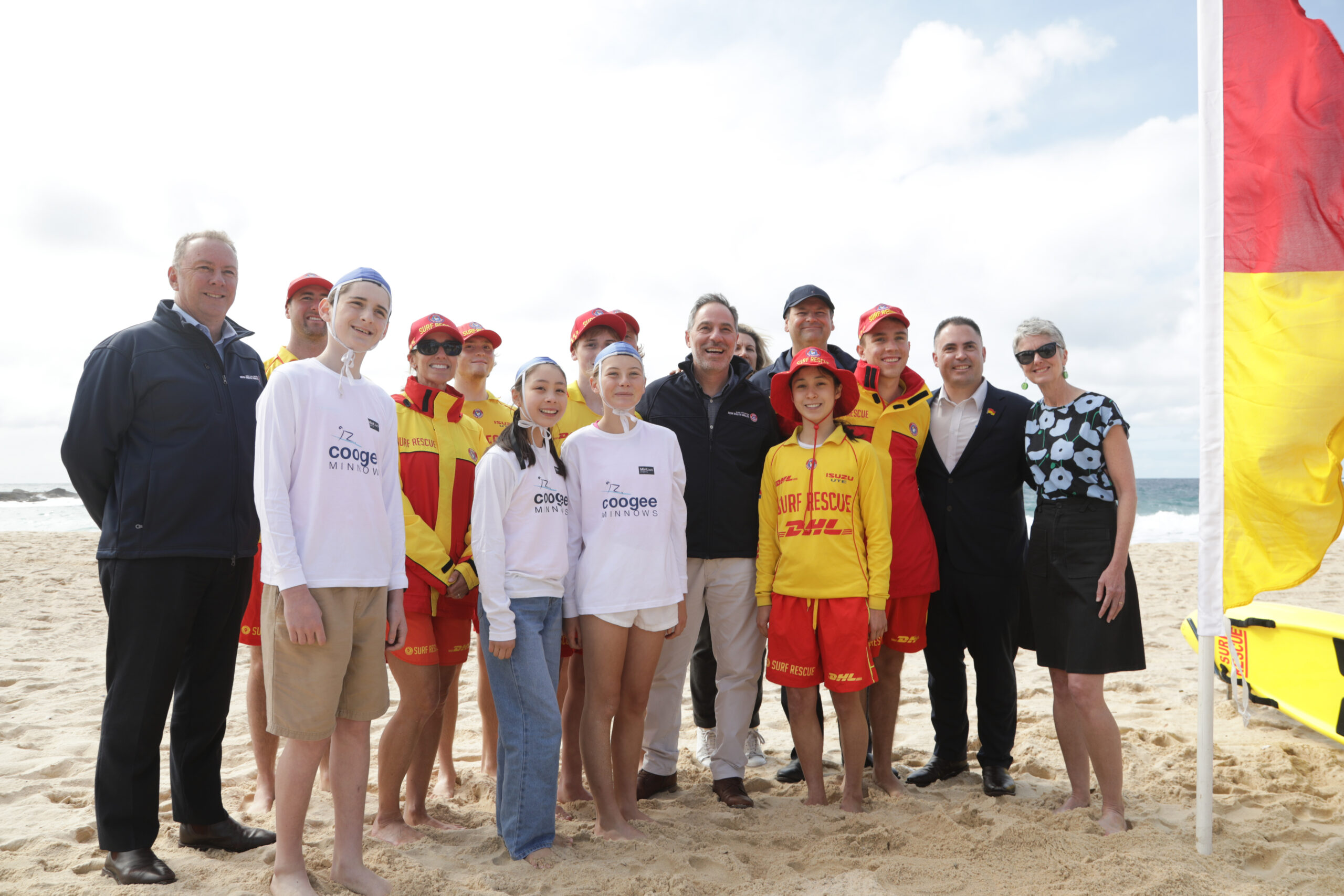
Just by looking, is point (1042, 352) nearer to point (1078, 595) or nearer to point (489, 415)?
point (1078, 595)

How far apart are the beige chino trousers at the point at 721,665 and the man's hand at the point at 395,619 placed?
1.45m

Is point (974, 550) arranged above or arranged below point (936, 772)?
above

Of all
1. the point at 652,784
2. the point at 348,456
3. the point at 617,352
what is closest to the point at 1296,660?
the point at 652,784

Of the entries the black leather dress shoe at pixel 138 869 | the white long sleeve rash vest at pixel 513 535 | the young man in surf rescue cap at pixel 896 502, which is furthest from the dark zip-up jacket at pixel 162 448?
the young man in surf rescue cap at pixel 896 502

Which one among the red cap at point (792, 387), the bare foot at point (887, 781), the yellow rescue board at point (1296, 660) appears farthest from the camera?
the yellow rescue board at point (1296, 660)

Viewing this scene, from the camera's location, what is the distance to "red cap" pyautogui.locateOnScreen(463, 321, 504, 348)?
13.6 ft

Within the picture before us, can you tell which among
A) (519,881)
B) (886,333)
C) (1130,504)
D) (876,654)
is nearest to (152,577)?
(519,881)

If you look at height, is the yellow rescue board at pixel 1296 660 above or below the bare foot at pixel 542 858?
above

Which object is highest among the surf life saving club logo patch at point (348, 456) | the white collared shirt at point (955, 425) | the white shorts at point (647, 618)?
the white collared shirt at point (955, 425)

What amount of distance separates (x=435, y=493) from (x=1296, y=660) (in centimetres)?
491

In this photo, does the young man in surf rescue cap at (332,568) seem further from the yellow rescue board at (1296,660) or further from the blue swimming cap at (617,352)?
the yellow rescue board at (1296,660)

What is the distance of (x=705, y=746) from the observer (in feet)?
15.4

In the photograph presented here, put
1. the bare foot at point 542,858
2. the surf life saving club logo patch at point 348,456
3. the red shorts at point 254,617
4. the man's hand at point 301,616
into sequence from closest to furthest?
the man's hand at point 301,616
the surf life saving club logo patch at point 348,456
the bare foot at point 542,858
the red shorts at point 254,617

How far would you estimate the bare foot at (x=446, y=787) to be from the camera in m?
4.03
